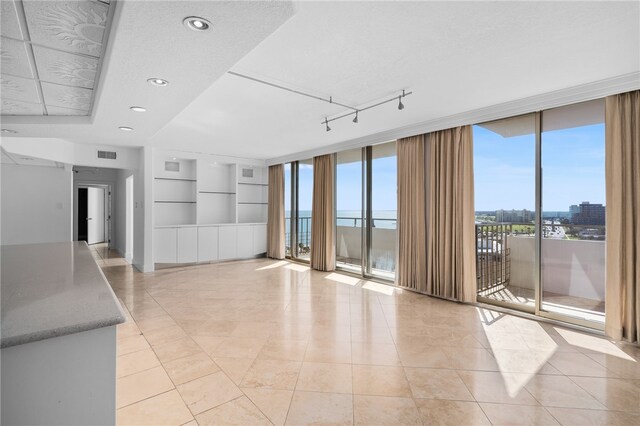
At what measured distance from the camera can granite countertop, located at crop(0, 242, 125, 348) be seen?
0.91 meters

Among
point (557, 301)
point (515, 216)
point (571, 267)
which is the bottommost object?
point (557, 301)

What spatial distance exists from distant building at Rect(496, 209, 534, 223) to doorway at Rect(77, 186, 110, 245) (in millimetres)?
10899

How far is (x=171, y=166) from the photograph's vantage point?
6789 mm

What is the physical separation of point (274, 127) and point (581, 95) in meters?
3.72

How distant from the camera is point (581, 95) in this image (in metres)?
3.02

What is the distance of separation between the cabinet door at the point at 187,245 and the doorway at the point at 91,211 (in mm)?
5135

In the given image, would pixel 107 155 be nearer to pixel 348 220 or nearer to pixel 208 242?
pixel 208 242

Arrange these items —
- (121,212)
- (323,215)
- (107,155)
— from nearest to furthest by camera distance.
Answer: (107,155) < (323,215) < (121,212)

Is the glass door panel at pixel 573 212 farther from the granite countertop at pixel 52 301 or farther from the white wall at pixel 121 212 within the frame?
the white wall at pixel 121 212

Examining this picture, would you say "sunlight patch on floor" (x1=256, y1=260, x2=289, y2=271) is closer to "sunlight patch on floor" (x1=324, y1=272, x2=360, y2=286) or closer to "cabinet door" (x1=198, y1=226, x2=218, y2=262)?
"cabinet door" (x1=198, y1=226, x2=218, y2=262)

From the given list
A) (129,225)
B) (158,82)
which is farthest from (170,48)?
(129,225)

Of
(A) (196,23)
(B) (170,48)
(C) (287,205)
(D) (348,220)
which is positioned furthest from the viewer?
(C) (287,205)

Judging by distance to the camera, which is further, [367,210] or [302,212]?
[302,212]

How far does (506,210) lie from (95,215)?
39.3 feet
